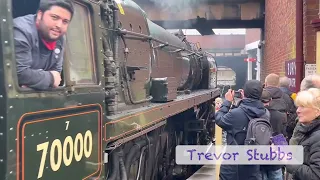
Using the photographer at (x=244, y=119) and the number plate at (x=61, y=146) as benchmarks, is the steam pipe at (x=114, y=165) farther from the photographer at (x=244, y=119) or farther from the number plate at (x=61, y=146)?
the photographer at (x=244, y=119)

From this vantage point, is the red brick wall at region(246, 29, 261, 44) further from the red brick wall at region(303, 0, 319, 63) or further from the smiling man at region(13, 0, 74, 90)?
the smiling man at region(13, 0, 74, 90)

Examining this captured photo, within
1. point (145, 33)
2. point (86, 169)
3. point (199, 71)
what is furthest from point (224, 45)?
point (86, 169)

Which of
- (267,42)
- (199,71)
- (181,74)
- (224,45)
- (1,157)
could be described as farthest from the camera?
(224,45)

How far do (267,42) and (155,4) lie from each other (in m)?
4.07

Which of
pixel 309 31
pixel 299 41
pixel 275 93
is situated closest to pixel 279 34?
pixel 299 41

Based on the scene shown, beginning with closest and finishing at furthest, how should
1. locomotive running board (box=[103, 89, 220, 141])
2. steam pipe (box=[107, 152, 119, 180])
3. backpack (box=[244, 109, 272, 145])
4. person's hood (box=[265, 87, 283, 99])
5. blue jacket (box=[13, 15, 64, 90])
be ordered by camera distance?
blue jacket (box=[13, 15, 64, 90]), locomotive running board (box=[103, 89, 220, 141]), steam pipe (box=[107, 152, 119, 180]), backpack (box=[244, 109, 272, 145]), person's hood (box=[265, 87, 283, 99])

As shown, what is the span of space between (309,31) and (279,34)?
A: 148 inches

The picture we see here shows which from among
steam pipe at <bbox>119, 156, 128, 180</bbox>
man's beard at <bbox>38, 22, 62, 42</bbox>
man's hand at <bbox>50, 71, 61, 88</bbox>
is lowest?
steam pipe at <bbox>119, 156, 128, 180</bbox>

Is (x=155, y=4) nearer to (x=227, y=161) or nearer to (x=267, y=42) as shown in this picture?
(x=267, y=42)

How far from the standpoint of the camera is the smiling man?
7.58ft

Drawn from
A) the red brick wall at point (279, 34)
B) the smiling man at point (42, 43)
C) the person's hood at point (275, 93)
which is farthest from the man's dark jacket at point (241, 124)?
the red brick wall at point (279, 34)

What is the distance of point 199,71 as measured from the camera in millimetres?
10406

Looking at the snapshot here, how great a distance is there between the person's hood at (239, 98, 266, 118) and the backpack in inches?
5.6

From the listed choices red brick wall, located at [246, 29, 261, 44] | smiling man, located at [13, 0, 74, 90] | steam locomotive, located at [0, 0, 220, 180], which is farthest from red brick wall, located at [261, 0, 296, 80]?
red brick wall, located at [246, 29, 261, 44]
